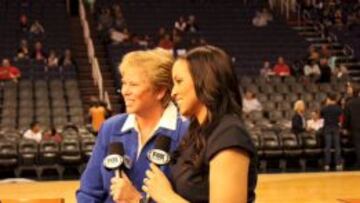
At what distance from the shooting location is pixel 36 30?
1753 centimetres

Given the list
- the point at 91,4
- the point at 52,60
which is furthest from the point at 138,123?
the point at 91,4

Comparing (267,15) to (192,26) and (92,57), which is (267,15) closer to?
(192,26)

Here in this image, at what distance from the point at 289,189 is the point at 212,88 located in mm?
7553

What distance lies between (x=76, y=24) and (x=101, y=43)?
5.41ft

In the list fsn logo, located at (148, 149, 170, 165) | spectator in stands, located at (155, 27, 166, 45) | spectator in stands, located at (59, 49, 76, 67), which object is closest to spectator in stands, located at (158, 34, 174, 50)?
spectator in stands, located at (155, 27, 166, 45)

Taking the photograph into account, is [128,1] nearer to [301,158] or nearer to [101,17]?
[101,17]

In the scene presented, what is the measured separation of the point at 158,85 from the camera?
247 centimetres

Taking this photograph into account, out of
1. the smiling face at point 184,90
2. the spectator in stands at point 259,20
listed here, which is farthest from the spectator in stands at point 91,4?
the smiling face at point 184,90

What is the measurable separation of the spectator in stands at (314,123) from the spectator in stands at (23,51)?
21.7ft

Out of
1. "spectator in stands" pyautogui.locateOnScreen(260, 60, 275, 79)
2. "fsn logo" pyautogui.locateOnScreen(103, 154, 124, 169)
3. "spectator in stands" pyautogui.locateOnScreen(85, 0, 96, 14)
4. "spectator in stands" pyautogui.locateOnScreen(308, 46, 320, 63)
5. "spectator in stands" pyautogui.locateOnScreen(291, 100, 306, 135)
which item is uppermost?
"fsn logo" pyautogui.locateOnScreen(103, 154, 124, 169)

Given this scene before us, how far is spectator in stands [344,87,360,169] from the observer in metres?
11.8

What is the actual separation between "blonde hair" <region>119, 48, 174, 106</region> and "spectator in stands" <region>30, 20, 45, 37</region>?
1529 cm

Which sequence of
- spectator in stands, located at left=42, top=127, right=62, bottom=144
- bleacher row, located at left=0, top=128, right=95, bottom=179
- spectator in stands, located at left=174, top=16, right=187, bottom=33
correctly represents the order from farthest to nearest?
spectator in stands, located at left=174, top=16, right=187, bottom=33 < spectator in stands, located at left=42, top=127, right=62, bottom=144 < bleacher row, located at left=0, top=128, right=95, bottom=179

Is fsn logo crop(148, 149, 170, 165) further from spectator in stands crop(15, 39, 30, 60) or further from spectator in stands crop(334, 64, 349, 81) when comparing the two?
spectator in stands crop(334, 64, 349, 81)
